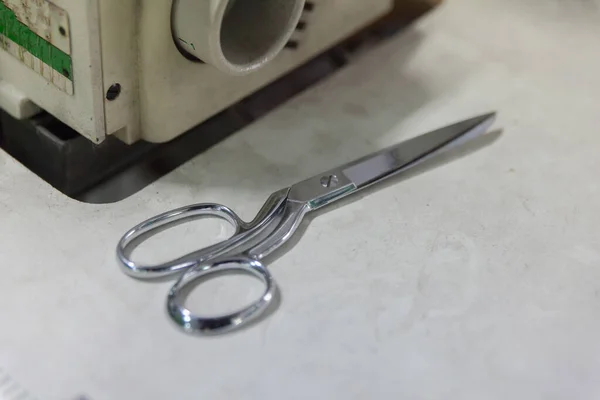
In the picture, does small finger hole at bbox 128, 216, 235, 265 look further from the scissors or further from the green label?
the green label

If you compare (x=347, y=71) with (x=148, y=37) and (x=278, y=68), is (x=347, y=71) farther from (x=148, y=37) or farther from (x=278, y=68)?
(x=148, y=37)

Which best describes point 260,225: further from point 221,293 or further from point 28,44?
point 28,44

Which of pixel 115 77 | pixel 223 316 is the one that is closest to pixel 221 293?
pixel 223 316

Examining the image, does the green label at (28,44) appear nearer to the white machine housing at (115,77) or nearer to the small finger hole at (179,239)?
the white machine housing at (115,77)

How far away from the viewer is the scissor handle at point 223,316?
14.0 inches

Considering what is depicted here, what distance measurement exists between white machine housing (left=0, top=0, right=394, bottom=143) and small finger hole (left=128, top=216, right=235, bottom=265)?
7cm

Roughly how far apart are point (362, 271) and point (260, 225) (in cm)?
6

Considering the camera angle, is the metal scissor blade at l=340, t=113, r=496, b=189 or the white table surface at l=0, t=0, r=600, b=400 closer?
the white table surface at l=0, t=0, r=600, b=400

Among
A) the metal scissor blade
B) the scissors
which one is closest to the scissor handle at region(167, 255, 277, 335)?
the scissors

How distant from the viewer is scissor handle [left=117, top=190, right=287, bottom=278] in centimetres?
38

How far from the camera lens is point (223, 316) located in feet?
1.17

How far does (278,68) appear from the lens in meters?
0.52

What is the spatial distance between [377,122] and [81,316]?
26cm

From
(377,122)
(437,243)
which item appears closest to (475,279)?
(437,243)
